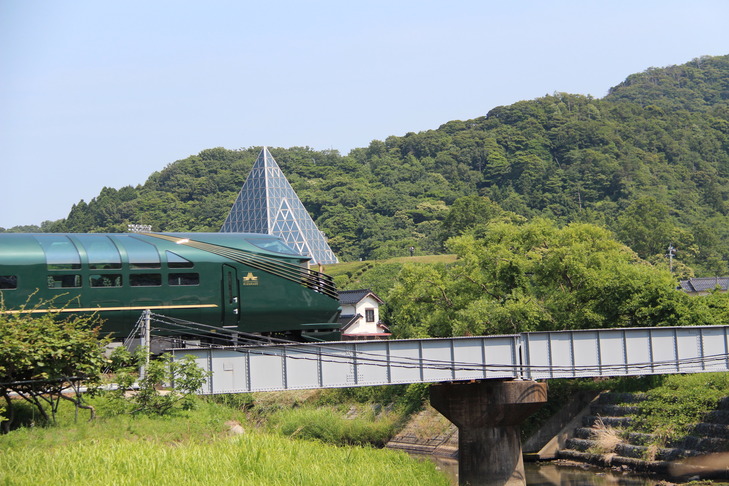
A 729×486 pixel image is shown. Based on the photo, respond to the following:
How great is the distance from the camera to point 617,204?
153000mm

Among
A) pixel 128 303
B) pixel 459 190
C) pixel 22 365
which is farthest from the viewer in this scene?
pixel 459 190

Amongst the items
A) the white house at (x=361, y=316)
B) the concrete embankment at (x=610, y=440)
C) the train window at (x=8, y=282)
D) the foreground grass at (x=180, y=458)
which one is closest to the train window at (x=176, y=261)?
the train window at (x=8, y=282)

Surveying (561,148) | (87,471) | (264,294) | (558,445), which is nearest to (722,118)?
(561,148)

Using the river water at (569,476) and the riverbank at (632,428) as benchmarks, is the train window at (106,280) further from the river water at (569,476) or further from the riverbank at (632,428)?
the riverbank at (632,428)

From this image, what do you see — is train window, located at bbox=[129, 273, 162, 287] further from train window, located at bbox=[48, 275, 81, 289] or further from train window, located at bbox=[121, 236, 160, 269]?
train window, located at bbox=[48, 275, 81, 289]

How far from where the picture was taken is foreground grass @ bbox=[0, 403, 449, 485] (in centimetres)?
2180

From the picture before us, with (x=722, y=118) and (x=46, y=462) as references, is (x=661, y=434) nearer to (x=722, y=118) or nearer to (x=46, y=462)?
(x=46, y=462)

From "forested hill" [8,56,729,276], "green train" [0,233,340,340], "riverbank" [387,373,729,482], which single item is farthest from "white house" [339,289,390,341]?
"forested hill" [8,56,729,276]

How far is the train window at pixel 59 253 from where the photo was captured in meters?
31.6

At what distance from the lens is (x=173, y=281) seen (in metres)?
33.3

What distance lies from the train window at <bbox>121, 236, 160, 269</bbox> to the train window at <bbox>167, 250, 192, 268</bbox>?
0.44 m

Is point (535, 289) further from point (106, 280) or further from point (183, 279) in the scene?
point (106, 280)

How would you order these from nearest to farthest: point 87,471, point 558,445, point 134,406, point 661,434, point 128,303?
point 87,471
point 134,406
point 128,303
point 661,434
point 558,445

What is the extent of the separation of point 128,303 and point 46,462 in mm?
10630
